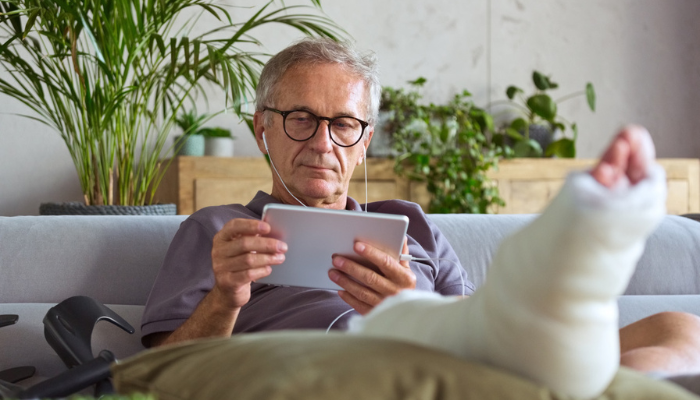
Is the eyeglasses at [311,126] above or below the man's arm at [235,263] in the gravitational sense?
above

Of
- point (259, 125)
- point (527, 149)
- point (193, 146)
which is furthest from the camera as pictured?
point (527, 149)

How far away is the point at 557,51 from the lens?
370cm

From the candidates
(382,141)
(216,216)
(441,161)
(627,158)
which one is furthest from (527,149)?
(627,158)

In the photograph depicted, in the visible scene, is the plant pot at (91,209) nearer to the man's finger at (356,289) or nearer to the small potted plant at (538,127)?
the man's finger at (356,289)

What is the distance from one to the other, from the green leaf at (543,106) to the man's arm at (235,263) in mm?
2640

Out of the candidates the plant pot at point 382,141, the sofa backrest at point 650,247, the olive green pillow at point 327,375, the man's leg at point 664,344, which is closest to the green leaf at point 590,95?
the plant pot at point 382,141

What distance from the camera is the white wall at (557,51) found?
3.45 metres

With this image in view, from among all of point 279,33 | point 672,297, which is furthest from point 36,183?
point 672,297

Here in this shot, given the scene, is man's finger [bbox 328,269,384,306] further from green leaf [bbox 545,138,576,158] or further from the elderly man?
green leaf [bbox 545,138,576,158]

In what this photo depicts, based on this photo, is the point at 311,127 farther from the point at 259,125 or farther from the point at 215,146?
the point at 215,146

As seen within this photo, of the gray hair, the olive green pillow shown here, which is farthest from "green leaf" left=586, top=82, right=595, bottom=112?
the olive green pillow

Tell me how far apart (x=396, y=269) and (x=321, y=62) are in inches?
22.5

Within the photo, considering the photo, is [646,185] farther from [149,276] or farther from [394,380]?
[149,276]

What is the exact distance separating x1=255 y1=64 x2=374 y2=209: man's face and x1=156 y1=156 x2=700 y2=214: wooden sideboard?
1.31m
